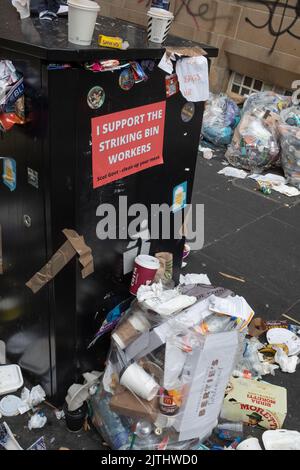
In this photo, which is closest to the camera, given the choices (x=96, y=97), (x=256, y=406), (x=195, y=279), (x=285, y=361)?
(x=96, y=97)

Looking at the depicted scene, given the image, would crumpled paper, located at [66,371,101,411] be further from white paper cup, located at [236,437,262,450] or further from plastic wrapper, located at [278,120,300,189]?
plastic wrapper, located at [278,120,300,189]

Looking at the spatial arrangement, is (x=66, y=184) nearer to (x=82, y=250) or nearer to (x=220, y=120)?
(x=82, y=250)

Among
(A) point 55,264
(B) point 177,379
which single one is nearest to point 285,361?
(B) point 177,379

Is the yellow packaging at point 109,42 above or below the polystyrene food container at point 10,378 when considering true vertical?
above

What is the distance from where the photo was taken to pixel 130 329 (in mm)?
2148

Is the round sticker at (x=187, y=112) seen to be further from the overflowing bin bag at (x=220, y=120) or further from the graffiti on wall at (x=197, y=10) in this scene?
the graffiti on wall at (x=197, y=10)

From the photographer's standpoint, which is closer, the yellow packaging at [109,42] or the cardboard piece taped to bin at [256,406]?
the yellow packaging at [109,42]

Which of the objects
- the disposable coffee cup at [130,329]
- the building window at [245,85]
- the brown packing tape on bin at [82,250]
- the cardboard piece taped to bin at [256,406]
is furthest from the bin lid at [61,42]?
the building window at [245,85]

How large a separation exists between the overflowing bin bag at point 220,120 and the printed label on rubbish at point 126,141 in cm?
396

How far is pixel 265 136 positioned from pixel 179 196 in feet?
10.6

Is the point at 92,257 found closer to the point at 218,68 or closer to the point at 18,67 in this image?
the point at 18,67

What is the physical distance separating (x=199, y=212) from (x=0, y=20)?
280 cm

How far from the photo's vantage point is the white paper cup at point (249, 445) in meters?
2.20

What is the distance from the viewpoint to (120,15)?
8289 millimetres
